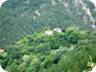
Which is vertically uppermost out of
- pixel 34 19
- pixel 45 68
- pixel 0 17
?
pixel 45 68

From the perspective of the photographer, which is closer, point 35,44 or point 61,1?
point 35,44

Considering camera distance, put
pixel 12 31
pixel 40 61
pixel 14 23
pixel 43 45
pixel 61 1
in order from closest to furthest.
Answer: pixel 40 61 → pixel 43 45 → pixel 12 31 → pixel 14 23 → pixel 61 1

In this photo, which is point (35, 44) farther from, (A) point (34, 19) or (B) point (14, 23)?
(A) point (34, 19)

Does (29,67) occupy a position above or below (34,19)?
above

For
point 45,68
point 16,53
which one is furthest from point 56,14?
point 45,68

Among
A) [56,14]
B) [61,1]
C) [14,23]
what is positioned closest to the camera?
[14,23]

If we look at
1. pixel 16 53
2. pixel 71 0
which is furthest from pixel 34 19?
pixel 16 53
